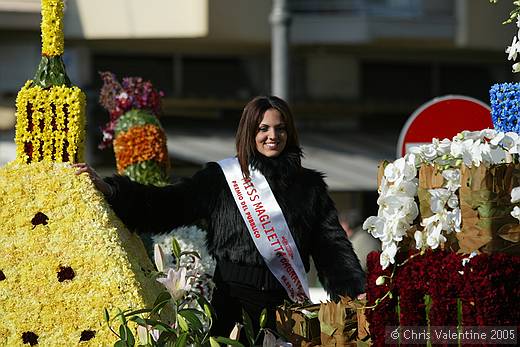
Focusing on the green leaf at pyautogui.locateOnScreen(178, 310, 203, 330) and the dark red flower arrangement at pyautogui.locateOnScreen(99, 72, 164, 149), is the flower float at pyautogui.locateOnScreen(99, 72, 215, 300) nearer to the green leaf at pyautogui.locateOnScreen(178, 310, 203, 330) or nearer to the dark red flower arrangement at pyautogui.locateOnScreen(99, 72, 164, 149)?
the dark red flower arrangement at pyautogui.locateOnScreen(99, 72, 164, 149)

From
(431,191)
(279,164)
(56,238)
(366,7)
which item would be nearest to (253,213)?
Result: (279,164)

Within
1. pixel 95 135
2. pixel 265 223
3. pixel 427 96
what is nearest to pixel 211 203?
pixel 265 223

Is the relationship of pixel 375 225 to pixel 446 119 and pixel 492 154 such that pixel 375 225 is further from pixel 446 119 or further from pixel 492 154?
pixel 446 119

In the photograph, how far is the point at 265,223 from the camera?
5.57 meters

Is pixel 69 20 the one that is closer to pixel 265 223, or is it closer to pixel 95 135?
pixel 95 135

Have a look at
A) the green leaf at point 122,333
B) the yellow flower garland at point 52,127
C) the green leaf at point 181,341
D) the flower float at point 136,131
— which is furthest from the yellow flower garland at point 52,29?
the flower float at point 136,131

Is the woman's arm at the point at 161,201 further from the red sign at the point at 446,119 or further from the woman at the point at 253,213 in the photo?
the red sign at the point at 446,119

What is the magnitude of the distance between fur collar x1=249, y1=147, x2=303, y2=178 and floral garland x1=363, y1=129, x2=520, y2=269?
4.46 feet

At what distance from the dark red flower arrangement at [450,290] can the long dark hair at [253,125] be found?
62.3 inches

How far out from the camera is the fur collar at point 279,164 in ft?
18.6

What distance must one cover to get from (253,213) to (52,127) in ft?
2.91

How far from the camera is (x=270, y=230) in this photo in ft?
18.3

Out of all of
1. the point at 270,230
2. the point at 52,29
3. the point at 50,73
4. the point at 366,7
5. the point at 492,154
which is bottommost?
the point at 270,230

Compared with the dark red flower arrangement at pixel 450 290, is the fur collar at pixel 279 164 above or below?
above
